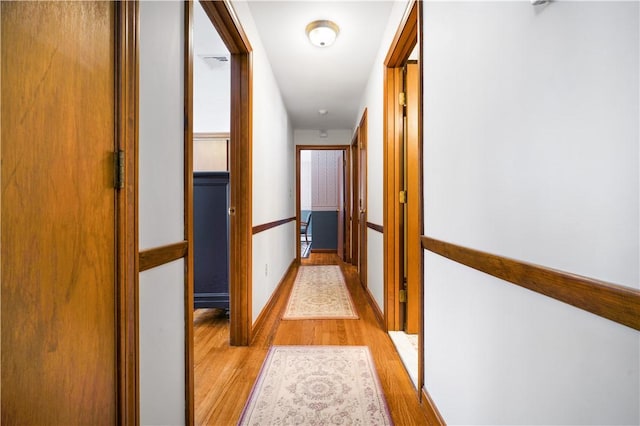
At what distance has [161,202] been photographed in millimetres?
967

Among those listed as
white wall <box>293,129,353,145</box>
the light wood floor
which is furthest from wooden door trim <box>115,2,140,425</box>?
white wall <box>293,129,353,145</box>

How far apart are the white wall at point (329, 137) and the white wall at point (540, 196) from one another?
13.7 feet

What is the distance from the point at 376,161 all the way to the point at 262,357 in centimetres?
183

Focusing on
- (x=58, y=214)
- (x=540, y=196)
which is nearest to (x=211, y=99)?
(x=58, y=214)

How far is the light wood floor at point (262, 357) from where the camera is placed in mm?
1425

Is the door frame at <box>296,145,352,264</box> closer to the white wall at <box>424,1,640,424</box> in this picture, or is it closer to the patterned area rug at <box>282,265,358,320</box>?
the patterned area rug at <box>282,265,358,320</box>

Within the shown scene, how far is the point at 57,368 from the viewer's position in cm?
63

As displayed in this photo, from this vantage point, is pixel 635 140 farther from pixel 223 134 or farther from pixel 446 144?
pixel 223 134

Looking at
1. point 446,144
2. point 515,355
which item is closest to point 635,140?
point 515,355

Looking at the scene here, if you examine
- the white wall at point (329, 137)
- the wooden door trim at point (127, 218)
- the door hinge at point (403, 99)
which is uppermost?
the white wall at point (329, 137)

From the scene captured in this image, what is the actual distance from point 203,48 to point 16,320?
9.75 ft

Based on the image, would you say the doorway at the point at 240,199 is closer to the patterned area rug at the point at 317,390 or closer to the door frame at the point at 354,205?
the patterned area rug at the point at 317,390

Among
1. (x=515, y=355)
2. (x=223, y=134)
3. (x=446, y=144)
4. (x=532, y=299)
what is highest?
(x=223, y=134)

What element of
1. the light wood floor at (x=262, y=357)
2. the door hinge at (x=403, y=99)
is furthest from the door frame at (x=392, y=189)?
the light wood floor at (x=262, y=357)
